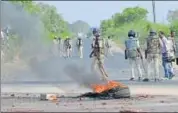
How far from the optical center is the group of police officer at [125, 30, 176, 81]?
20.3m

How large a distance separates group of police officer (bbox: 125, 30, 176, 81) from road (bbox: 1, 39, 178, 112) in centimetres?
96

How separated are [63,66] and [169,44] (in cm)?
386

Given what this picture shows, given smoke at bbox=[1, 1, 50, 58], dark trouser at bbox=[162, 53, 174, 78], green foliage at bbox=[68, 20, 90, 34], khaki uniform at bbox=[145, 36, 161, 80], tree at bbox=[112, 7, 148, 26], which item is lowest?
dark trouser at bbox=[162, 53, 174, 78]

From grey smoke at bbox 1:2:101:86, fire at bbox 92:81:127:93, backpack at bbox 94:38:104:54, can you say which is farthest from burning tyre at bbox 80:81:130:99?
backpack at bbox 94:38:104:54

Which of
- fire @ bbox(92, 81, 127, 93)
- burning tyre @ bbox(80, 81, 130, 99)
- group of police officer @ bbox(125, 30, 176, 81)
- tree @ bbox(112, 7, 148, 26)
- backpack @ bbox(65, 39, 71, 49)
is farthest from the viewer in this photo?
tree @ bbox(112, 7, 148, 26)

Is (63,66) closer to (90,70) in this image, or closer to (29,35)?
(90,70)

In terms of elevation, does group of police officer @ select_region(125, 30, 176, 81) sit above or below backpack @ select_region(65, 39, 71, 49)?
below

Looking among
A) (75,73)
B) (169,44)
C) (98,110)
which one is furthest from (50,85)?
(98,110)

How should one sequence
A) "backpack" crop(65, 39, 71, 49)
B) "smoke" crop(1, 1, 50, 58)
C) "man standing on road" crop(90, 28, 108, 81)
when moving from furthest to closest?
"backpack" crop(65, 39, 71, 49) → "man standing on road" crop(90, 28, 108, 81) → "smoke" crop(1, 1, 50, 58)

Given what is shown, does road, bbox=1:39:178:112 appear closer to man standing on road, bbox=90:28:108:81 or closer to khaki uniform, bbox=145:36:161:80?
khaki uniform, bbox=145:36:161:80

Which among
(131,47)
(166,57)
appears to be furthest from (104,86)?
(166,57)

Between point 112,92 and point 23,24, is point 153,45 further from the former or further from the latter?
point 112,92

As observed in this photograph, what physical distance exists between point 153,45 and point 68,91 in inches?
168

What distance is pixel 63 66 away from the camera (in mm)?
19797
